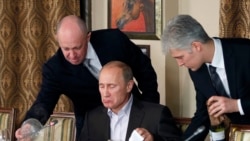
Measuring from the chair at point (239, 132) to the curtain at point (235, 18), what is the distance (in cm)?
74

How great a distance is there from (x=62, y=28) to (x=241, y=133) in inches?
38.9

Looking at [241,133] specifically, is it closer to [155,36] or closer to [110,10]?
[155,36]

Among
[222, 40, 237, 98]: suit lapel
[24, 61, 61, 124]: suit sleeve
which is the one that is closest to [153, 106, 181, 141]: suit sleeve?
[222, 40, 237, 98]: suit lapel

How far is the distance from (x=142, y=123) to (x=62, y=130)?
0.61 metres

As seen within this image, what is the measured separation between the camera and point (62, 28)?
2.45 m

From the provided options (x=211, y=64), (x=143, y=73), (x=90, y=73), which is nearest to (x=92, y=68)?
(x=90, y=73)

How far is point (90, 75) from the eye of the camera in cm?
267

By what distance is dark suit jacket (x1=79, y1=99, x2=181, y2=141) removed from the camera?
2.45m

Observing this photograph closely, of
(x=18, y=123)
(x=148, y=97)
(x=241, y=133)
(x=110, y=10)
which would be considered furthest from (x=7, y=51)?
(x=241, y=133)

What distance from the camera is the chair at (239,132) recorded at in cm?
229

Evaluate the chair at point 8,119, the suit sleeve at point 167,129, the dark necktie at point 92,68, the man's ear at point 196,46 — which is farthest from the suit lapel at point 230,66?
the chair at point 8,119

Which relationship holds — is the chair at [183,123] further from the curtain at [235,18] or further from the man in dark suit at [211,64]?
the curtain at [235,18]

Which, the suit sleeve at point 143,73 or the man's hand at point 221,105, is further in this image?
the suit sleeve at point 143,73

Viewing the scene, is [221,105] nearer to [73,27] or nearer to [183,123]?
[183,123]
